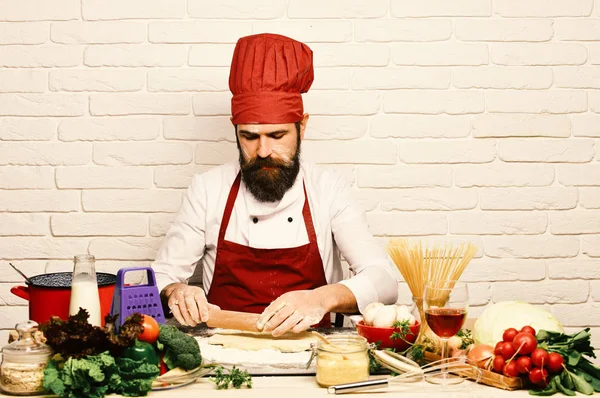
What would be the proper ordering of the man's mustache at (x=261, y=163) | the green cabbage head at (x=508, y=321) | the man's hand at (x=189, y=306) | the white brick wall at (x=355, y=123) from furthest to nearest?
the white brick wall at (x=355, y=123), the man's mustache at (x=261, y=163), the man's hand at (x=189, y=306), the green cabbage head at (x=508, y=321)

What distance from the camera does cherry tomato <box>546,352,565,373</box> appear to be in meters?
1.62

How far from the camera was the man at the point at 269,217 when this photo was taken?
2.74 m

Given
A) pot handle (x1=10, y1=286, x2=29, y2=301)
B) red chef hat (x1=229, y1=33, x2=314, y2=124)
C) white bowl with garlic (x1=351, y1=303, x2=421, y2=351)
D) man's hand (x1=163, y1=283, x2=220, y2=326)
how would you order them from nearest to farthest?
white bowl with garlic (x1=351, y1=303, x2=421, y2=351), pot handle (x1=10, y1=286, x2=29, y2=301), man's hand (x1=163, y1=283, x2=220, y2=326), red chef hat (x1=229, y1=33, x2=314, y2=124)

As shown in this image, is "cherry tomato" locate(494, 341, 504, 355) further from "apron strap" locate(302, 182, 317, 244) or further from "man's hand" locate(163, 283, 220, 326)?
"apron strap" locate(302, 182, 317, 244)

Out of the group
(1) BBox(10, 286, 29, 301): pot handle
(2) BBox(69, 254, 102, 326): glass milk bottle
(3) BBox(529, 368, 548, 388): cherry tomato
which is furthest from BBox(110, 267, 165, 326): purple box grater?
(3) BBox(529, 368, 548, 388): cherry tomato

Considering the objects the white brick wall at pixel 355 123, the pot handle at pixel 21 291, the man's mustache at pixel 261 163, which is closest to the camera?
the pot handle at pixel 21 291

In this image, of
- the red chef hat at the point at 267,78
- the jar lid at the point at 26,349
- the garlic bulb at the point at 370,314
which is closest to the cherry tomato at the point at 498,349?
the garlic bulb at the point at 370,314

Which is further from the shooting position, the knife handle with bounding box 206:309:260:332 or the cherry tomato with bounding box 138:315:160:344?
the knife handle with bounding box 206:309:260:332

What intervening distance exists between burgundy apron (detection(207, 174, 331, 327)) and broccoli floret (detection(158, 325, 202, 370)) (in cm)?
104

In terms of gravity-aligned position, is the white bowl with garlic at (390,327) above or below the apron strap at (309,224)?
below

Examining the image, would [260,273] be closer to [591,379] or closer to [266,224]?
[266,224]

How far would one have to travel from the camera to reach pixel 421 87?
316 cm

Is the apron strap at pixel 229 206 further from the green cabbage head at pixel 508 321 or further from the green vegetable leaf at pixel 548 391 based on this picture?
the green vegetable leaf at pixel 548 391

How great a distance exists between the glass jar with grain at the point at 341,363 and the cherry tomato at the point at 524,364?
0.34 metres
